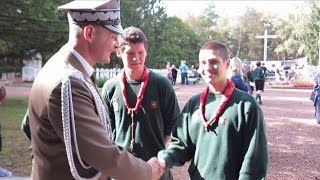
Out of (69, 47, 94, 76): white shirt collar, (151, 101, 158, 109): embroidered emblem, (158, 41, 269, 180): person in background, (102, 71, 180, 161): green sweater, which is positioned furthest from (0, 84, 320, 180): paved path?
(69, 47, 94, 76): white shirt collar

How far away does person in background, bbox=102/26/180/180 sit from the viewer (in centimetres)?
361

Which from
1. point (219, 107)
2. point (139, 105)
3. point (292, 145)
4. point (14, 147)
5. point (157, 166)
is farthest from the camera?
point (292, 145)

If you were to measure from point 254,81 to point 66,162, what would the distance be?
17219 mm

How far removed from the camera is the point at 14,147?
871 cm

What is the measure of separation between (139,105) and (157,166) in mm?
974

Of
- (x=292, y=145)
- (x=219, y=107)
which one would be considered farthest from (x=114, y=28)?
(x=292, y=145)

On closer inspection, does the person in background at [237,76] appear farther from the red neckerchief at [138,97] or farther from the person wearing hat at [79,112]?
the person wearing hat at [79,112]

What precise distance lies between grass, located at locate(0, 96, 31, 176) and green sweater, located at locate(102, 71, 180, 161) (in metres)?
3.54

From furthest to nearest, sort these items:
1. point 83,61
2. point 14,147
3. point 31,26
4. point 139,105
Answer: point 31,26, point 14,147, point 139,105, point 83,61

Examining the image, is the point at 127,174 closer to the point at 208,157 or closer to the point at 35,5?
the point at 208,157

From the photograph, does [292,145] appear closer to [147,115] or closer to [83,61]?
[147,115]

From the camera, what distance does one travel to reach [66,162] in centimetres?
219

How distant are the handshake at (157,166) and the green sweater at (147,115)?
60 cm

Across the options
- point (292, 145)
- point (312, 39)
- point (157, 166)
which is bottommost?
point (292, 145)
